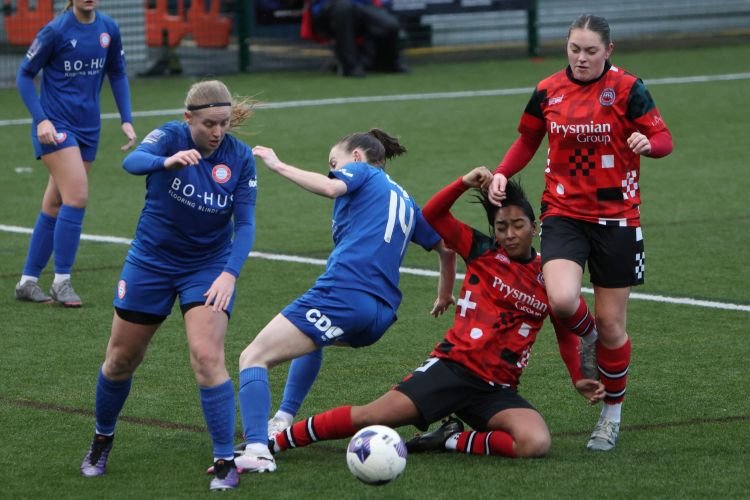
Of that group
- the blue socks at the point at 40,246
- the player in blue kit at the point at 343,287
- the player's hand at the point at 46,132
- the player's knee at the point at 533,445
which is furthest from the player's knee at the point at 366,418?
the blue socks at the point at 40,246

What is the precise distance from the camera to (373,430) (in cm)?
504

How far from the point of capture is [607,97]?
5781 mm

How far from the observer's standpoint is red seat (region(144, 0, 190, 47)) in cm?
2178

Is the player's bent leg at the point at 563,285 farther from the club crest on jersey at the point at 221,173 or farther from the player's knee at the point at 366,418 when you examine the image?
the club crest on jersey at the point at 221,173

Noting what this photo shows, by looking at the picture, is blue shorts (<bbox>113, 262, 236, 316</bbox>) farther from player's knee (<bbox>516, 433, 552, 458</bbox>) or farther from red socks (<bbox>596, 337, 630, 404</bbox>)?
red socks (<bbox>596, 337, 630, 404</bbox>)

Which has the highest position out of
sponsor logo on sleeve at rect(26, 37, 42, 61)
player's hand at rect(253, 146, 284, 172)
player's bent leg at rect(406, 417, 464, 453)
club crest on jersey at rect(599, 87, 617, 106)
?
club crest on jersey at rect(599, 87, 617, 106)

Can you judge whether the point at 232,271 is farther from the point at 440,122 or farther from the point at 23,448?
the point at 440,122

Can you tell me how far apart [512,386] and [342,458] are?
31.1 inches

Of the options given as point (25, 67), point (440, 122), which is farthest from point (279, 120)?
point (25, 67)

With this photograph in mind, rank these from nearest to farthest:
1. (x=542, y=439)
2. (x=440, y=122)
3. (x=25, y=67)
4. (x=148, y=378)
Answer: (x=542, y=439) < (x=148, y=378) < (x=25, y=67) < (x=440, y=122)

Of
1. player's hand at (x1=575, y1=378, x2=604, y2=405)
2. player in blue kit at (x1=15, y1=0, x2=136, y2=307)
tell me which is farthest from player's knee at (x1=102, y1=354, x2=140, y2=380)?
player in blue kit at (x1=15, y1=0, x2=136, y2=307)

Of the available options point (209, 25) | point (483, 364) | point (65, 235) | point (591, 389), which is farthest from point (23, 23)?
point (591, 389)

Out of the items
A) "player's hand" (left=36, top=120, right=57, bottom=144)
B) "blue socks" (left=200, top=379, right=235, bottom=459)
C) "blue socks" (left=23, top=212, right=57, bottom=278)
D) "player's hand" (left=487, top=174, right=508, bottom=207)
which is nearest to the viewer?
"blue socks" (left=200, top=379, right=235, bottom=459)

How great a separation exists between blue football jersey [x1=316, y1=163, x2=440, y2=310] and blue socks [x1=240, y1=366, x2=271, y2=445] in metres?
0.51
